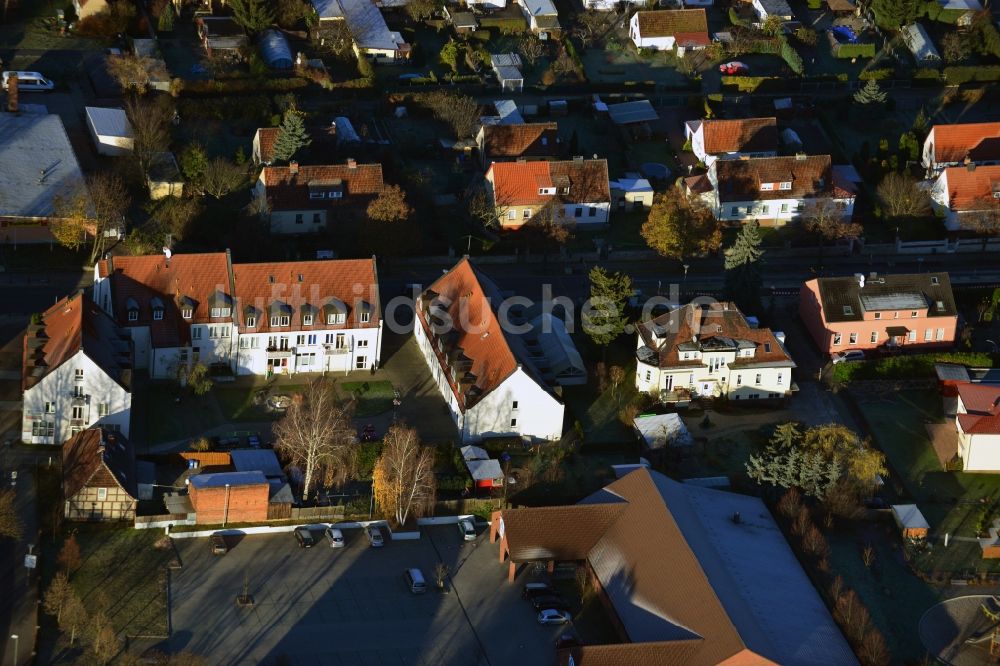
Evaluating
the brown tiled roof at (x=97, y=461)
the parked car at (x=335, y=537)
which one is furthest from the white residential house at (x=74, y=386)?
the parked car at (x=335, y=537)

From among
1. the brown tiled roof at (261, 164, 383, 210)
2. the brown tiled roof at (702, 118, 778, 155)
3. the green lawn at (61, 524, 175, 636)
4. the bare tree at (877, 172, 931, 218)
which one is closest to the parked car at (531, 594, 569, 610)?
the green lawn at (61, 524, 175, 636)

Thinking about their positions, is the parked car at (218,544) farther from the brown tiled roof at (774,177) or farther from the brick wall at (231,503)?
the brown tiled roof at (774,177)

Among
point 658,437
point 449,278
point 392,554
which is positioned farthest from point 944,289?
point 392,554

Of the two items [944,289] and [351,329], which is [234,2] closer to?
[351,329]

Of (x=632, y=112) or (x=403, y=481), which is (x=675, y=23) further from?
(x=403, y=481)

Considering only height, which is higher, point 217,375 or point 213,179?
point 213,179
